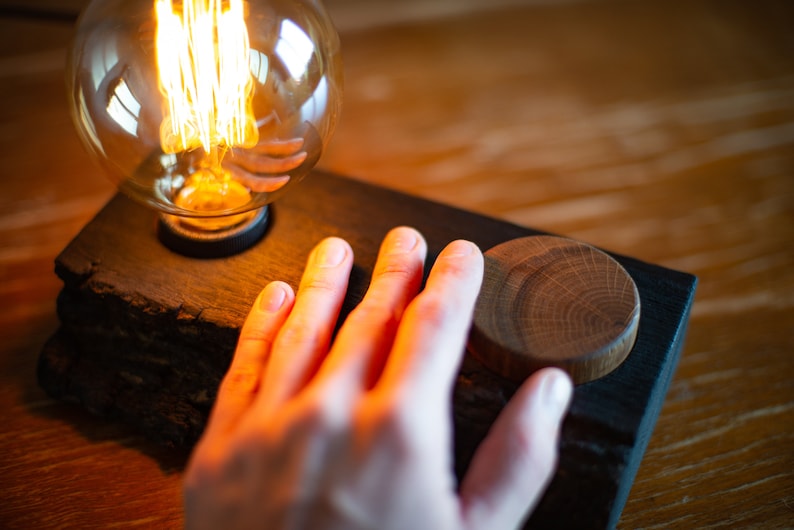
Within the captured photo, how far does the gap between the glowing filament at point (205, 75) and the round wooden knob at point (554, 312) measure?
0.80 feet

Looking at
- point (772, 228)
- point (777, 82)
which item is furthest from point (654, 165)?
Result: point (777, 82)

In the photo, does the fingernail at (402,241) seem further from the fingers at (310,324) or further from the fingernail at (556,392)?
the fingernail at (556,392)

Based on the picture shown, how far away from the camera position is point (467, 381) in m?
0.57

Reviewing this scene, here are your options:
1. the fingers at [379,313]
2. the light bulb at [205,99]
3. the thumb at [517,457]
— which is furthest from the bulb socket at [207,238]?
the thumb at [517,457]

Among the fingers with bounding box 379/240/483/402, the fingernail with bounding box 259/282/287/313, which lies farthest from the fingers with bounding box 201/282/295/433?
the fingers with bounding box 379/240/483/402

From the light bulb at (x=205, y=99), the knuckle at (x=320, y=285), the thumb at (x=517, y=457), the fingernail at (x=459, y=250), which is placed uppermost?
the light bulb at (x=205, y=99)

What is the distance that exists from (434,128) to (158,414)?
542 millimetres

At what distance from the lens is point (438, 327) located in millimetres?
526

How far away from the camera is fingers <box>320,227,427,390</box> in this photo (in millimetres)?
513

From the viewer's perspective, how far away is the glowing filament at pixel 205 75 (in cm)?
60

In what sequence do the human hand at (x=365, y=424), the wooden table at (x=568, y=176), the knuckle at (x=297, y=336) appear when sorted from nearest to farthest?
the human hand at (x=365, y=424)
the knuckle at (x=297, y=336)
the wooden table at (x=568, y=176)

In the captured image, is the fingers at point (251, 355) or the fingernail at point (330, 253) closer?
the fingers at point (251, 355)

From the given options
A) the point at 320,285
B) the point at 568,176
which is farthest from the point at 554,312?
the point at 568,176

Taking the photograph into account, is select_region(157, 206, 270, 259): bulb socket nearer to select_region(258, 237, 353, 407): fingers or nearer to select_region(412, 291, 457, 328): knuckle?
select_region(258, 237, 353, 407): fingers
